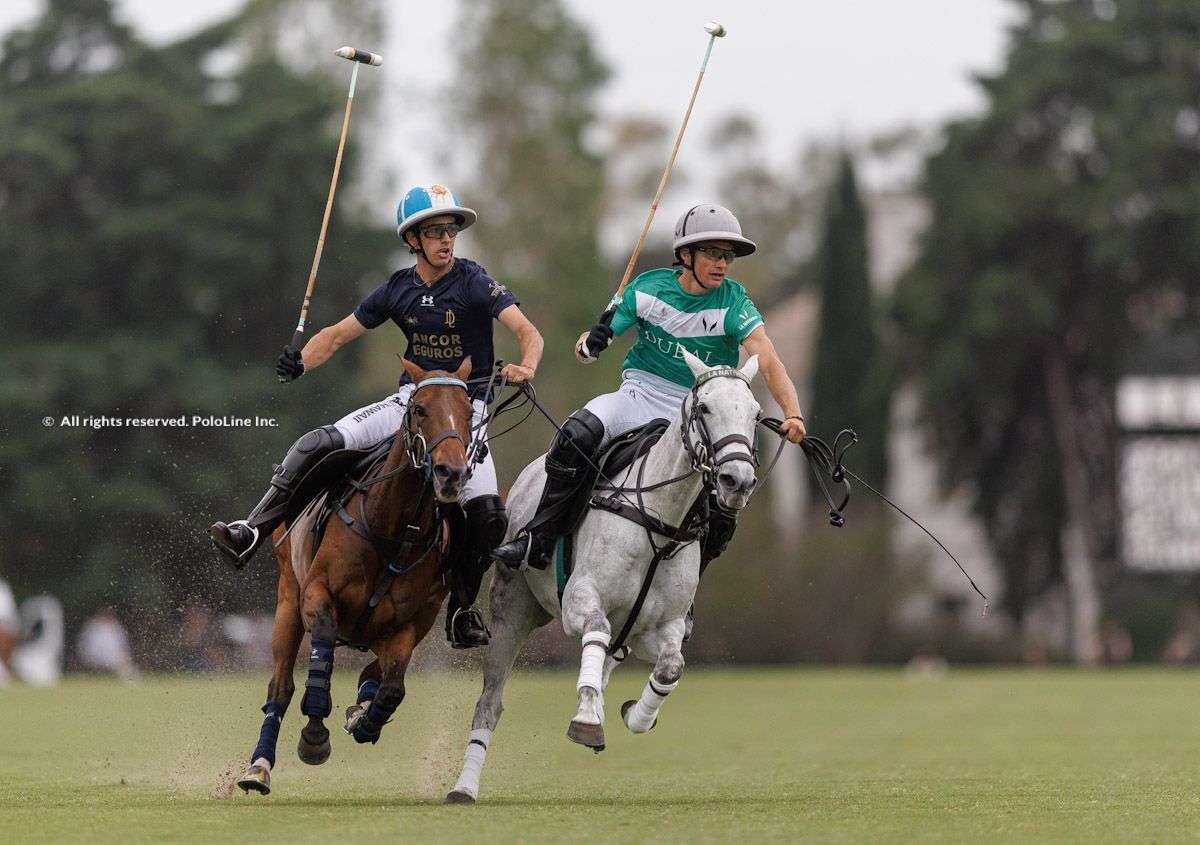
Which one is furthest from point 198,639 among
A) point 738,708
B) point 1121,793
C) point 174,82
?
point 174,82

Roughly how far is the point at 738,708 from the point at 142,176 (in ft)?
80.4

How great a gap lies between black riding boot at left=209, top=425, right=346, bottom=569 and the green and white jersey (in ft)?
5.84

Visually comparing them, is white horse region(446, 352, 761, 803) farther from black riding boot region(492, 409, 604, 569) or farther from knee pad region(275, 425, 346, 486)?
knee pad region(275, 425, 346, 486)

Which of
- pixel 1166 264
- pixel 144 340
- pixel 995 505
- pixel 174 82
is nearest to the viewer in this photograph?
pixel 144 340

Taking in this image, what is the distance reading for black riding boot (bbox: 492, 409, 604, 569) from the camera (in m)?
12.4

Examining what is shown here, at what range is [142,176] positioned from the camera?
47.3 meters

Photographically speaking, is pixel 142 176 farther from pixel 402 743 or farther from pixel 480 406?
pixel 480 406

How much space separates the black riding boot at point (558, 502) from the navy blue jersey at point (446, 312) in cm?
61

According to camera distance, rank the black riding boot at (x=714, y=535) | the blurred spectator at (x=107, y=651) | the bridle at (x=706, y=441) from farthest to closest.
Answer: the blurred spectator at (x=107, y=651), the black riding boot at (x=714, y=535), the bridle at (x=706, y=441)

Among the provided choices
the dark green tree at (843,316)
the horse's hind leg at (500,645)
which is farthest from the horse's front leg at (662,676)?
the dark green tree at (843,316)

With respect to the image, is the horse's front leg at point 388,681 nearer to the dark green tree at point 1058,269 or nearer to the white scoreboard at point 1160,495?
the dark green tree at point 1058,269

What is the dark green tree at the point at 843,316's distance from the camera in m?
61.2

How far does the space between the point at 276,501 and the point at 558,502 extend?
5.36ft

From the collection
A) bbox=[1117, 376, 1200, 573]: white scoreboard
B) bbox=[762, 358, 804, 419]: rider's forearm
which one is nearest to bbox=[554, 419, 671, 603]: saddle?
bbox=[762, 358, 804, 419]: rider's forearm
